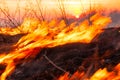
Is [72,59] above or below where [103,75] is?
above

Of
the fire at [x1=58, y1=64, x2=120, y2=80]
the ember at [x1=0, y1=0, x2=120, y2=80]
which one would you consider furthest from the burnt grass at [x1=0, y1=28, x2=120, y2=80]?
the fire at [x1=58, y1=64, x2=120, y2=80]

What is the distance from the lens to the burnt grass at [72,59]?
18.1ft

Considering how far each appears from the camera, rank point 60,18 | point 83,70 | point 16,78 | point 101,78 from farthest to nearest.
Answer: point 60,18 → point 16,78 → point 83,70 → point 101,78

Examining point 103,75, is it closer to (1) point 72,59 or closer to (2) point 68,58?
(1) point 72,59

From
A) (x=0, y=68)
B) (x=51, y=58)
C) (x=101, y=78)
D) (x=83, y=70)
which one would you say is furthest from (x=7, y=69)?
(x=101, y=78)

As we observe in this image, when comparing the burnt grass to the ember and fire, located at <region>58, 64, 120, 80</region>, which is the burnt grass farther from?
fire, located at <region>58, 64, 120, 80</region>

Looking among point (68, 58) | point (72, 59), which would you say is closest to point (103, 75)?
point (72, 59)

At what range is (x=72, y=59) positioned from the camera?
19.0 feet

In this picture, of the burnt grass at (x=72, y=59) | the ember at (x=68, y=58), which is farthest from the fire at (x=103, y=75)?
the burnt grass at (x=72, y=59)

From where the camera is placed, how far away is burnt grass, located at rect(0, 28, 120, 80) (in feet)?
18.1

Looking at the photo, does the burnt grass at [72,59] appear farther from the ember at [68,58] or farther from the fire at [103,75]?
the fire at [103,75]

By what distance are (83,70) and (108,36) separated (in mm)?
1122

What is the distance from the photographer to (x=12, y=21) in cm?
1173

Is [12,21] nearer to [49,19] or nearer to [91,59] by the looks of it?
[49,19]
